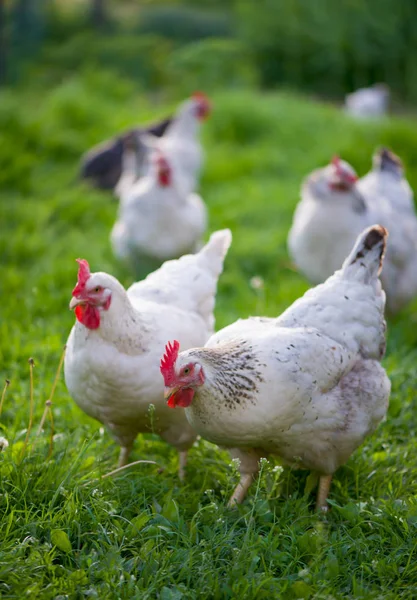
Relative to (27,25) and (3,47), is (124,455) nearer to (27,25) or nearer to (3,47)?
(3,47)

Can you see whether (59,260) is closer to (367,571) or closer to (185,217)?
(185,217)

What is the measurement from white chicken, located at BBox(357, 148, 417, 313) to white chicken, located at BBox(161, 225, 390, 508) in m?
1.78

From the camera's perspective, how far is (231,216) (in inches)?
293

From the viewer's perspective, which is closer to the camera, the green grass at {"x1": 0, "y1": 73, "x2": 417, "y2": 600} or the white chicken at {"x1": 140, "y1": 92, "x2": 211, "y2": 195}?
the green grass at {"x1": 0, "y1": 73, "x2": 417, "y2": 600}

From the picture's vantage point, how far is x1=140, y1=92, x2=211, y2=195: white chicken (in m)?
7.66

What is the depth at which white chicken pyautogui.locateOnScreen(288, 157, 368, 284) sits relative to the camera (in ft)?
16.4

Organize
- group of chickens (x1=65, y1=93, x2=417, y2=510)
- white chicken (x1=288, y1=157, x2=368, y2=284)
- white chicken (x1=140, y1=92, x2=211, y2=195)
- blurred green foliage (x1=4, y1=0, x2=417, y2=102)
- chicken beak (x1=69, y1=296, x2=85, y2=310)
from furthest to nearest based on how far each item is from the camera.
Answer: blurred green foliage (x1=4, y1=0, x2=417, y2=102)
white chicken (x1=140, y1=92, x2=211, y2=195)
white chicken (x1=288, y1=157, x2=368, y2=284)
chicken beak (x1=69, y1=296, x2=85, y2=310)
group of chickens (x1=65, y1=93, x2=417, y2=510)

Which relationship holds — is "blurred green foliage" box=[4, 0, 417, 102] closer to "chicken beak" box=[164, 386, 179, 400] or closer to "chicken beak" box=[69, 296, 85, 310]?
"chicken beak" box=[69, 296, 85, 310]

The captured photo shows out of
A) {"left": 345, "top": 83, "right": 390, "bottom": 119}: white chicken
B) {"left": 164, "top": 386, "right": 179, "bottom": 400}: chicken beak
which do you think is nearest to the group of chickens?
{"left": 164, "top": 386, "right": 179, "bottom": 400}: chicken beak

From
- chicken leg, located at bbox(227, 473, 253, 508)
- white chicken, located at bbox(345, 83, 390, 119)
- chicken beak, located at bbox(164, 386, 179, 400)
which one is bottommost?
white chicken, located at bbox(345, 83, 390, 119)

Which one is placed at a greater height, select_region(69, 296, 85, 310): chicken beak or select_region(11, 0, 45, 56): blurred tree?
select_region(69, 296, 85, 310): chicken beak

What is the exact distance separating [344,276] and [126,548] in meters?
1.56

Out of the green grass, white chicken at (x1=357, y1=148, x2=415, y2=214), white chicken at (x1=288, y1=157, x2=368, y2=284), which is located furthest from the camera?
white chicken at (x1=357, y1=148, x2=415, y2=214)

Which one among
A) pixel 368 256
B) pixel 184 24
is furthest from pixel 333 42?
pixel 368 256
